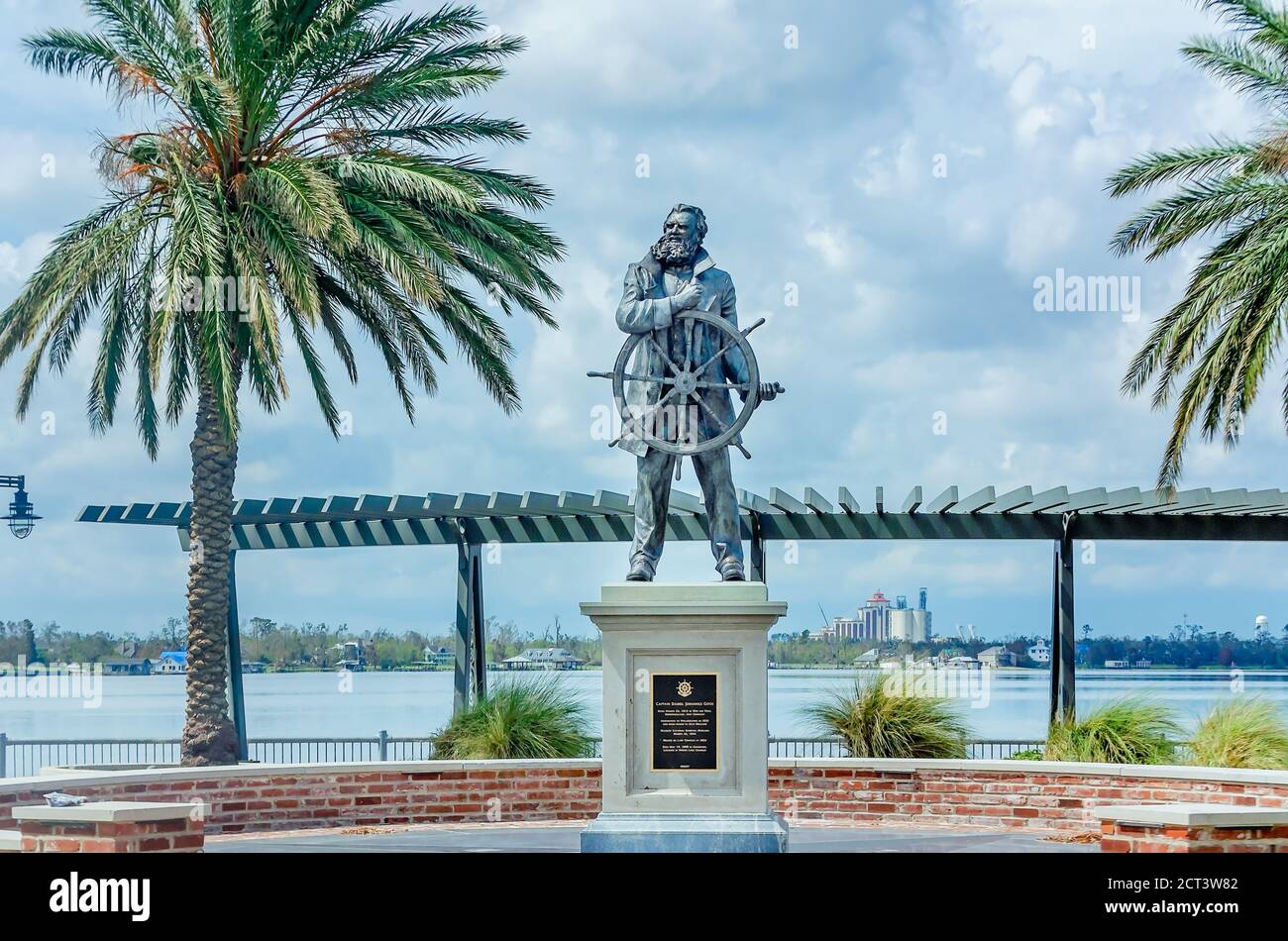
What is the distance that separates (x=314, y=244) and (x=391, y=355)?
1.81 meters

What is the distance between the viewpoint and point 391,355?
61.2 feet

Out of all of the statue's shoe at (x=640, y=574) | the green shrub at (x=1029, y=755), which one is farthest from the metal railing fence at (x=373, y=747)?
the statue's shoe at (x=640, y=574)

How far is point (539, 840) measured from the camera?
12.2 meters

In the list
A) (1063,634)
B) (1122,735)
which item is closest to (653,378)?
(1122,735)

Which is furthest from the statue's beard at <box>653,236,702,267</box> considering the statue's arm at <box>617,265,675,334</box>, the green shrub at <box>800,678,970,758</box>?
the green shrub at <box>800,678,970,758</box>

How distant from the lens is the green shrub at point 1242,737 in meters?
14.1

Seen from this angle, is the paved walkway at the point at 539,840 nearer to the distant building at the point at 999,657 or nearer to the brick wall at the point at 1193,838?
the brick wall at the point at 1193,838

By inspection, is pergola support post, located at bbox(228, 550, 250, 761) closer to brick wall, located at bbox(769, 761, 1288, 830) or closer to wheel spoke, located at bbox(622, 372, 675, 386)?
brick wall, located at bbox(769, 761, 1288, 830)

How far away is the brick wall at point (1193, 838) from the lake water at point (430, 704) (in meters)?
6.35

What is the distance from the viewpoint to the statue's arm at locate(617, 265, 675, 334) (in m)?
10.5

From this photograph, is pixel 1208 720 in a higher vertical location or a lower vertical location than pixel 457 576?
lower

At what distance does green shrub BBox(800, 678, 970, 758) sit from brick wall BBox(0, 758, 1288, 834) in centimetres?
127
